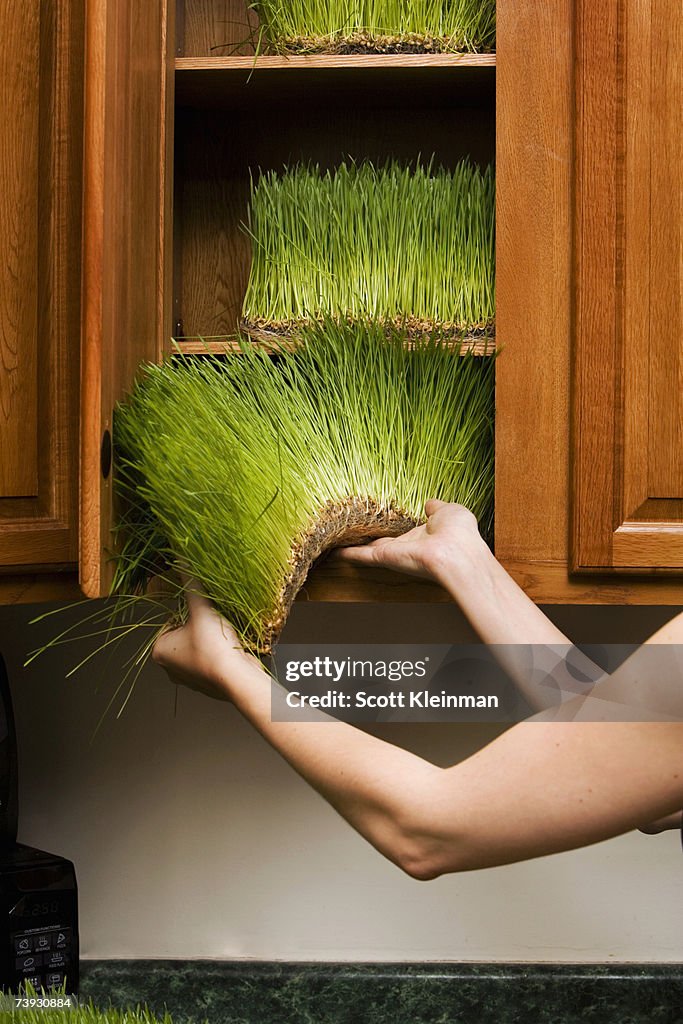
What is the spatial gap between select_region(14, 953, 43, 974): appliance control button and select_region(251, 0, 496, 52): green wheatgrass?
108 centimetres

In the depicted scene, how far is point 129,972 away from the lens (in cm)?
127

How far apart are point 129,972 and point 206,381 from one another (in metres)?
0.85

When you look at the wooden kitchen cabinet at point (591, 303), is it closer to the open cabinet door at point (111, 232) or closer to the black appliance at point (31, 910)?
the open cabinet door at point (111, 232)

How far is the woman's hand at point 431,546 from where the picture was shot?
0.85 metres

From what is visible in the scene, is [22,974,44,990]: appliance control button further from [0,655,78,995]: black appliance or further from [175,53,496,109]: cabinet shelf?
[175,53,496,109]: cabinet shelf

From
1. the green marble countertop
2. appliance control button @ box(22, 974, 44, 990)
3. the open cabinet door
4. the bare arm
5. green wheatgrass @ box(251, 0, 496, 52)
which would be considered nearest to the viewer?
the bare arm

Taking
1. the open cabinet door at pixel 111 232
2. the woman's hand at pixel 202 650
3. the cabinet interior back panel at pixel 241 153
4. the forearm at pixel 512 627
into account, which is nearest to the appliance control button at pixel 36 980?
the woman's hand at pixel 202 650

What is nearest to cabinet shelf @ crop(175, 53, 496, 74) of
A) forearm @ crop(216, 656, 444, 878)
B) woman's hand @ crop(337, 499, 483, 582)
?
woman's hand @ crop(337, 499, 483, 582)

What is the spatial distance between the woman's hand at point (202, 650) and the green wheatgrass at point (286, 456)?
16mm

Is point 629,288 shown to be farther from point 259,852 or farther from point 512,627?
point 259,852

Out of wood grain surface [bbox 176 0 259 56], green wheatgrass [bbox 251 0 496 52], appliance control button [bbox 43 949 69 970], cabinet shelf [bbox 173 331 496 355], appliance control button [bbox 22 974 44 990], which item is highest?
wood grain surface [bbox 176 0 259 56]

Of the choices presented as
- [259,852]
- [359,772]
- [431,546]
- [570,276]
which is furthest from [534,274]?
[259,852]

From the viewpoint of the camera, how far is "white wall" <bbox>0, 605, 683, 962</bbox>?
4.21 ft

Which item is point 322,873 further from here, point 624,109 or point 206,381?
point 624,109
